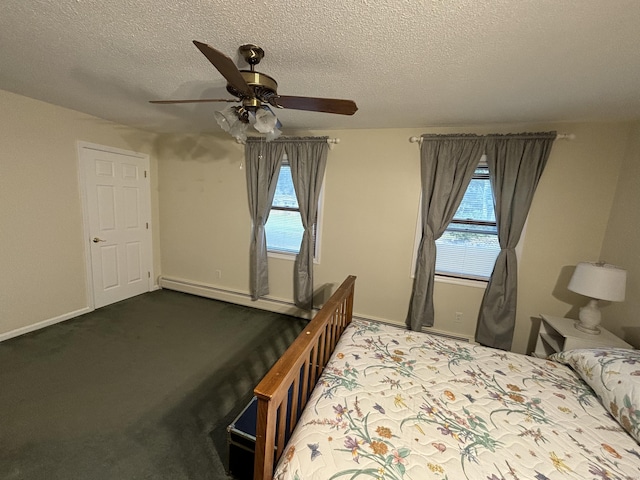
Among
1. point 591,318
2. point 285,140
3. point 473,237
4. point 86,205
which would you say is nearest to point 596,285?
point 591,318

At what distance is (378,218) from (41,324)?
12.2 feet

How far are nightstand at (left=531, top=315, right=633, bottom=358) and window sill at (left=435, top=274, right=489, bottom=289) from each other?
1.78 ft

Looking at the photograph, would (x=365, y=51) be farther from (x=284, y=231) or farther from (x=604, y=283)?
(x=284, y=231)

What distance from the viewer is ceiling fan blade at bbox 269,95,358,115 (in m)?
1.41

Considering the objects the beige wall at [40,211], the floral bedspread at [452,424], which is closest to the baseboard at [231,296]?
the beige wall at [40,211]

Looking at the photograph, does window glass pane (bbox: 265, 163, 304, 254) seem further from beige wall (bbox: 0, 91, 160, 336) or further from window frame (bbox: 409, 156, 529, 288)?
beige wall (bbox: 0, 91, 160, 336)

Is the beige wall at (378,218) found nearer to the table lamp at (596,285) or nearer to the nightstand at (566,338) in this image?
the nightstand at (566,338)

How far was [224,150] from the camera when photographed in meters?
3.53

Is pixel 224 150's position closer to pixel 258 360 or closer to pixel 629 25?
pixel 258 360

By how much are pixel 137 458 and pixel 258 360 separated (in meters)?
A: 1.08

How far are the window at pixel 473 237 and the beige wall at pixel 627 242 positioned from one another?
2.70 feet

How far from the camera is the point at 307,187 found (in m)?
3.12

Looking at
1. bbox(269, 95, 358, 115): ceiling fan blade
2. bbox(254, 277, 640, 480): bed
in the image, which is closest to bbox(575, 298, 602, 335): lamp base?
bbox(254, 277, 640, 480): bed

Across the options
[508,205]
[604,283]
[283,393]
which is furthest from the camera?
[508,205]
